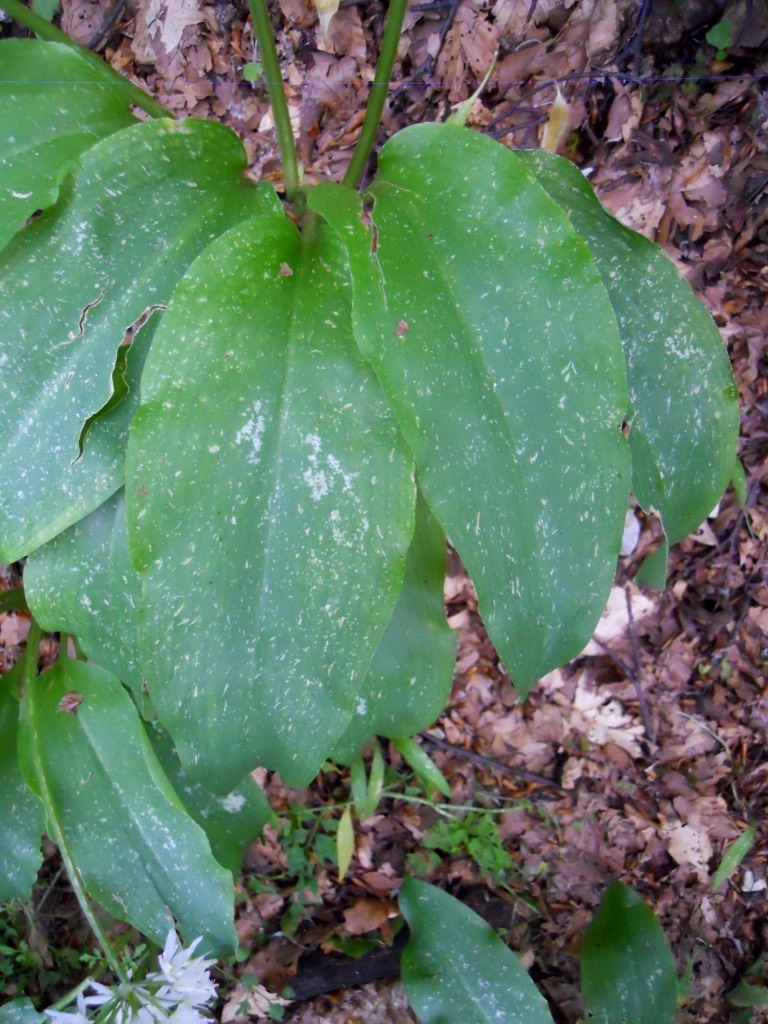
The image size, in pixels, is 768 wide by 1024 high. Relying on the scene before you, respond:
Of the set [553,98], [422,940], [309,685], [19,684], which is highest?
[553,98]

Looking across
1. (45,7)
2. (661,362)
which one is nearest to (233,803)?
(661,362)

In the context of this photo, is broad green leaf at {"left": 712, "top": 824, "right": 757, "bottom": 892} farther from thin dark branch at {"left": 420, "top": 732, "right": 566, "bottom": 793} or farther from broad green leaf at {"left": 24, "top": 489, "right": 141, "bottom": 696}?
broad green leaf at {"left": 24, "top": 489, "right": 141, "bottom": 696}

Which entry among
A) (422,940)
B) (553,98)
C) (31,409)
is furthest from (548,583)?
(553,98)

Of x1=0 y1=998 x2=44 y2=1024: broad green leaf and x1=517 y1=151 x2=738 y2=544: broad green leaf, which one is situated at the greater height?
x1=517 y1=151 x2=738 y2=544: broad green leaf

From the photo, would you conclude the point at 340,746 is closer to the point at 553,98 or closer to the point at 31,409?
the point at 31,409

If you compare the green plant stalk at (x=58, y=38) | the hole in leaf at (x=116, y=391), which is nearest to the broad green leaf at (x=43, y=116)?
the green plant stalk at (x=58, y=38)

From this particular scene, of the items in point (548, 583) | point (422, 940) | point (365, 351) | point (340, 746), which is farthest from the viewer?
point (422, 940)

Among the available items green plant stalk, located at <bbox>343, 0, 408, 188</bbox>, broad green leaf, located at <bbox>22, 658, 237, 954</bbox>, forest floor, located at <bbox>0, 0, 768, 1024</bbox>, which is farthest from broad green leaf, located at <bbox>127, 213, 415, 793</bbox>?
forest floor, located at <bbox>0, 0, 768, 1024</bbox>

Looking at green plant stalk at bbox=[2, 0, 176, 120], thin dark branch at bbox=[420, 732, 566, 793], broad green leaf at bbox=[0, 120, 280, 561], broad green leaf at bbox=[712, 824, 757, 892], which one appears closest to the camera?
broad green leaf at bbox=[0, 120, 280, 561]
